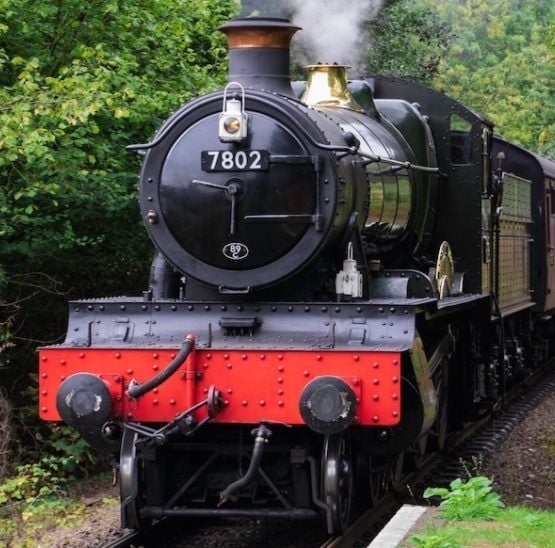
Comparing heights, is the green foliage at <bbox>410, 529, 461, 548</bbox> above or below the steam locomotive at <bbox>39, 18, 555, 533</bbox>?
below

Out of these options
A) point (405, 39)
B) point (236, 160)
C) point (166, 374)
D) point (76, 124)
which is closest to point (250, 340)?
point (166, 374)

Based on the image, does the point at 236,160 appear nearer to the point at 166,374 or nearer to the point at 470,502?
the point at 166,374

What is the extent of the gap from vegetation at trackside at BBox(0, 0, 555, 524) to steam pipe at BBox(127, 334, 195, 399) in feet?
5.20

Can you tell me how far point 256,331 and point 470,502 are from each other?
1.58 meters

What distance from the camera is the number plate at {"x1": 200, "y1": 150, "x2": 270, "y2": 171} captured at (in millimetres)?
6816

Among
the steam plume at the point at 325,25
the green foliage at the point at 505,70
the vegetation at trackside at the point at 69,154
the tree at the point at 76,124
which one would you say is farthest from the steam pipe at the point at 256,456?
the green foliage at the point at 505,70

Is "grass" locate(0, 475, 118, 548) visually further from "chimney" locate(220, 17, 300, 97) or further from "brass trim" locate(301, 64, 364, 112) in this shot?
"brass trim" locate(301, 64, 364, 112)

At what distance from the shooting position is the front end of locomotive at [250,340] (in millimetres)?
6465

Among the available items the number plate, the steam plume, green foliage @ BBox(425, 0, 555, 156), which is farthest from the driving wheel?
green foliage @ BBox(425, 0, 555, 156)

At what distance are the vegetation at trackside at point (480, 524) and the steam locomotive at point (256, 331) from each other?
0.53 m

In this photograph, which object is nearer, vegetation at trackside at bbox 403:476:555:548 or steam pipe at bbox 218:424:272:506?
vegetation at trackside at bbox 403:476:555:548

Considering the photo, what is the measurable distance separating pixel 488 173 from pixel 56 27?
13.2 ft

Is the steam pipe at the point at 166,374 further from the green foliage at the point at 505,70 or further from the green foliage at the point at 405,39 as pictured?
the green foliage at the point at 505,70

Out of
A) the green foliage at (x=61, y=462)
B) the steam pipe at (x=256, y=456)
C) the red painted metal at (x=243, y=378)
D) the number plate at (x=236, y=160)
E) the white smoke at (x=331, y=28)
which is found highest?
the white smoke at (x=331, y=28)
